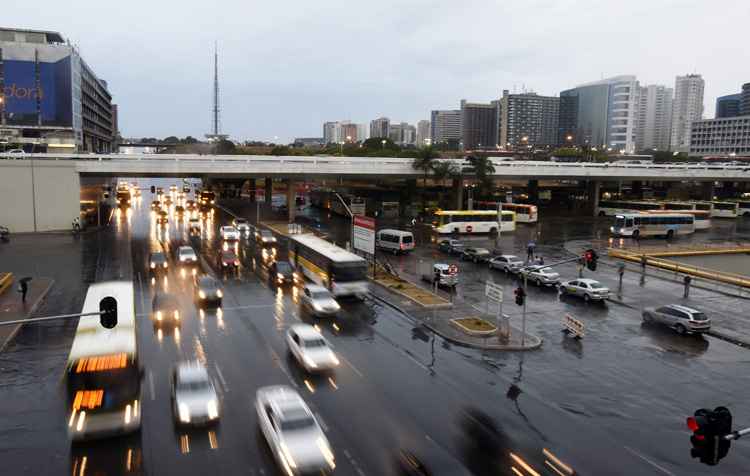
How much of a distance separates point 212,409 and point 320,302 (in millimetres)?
14072

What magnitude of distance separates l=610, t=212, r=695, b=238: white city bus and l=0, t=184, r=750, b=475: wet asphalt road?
37.9m

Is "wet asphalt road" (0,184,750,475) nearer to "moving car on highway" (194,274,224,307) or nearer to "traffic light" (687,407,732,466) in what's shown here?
"moving car on highway" (194,274,224,307)

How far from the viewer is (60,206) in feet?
214

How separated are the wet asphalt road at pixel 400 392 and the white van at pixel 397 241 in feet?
63.2

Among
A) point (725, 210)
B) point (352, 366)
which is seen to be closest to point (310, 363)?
point (352, 366)

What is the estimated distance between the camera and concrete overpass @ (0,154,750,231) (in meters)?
63.0

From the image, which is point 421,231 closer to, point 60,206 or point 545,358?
point 60,206

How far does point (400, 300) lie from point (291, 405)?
19990 millimetres

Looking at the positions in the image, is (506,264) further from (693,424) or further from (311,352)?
(693,424)

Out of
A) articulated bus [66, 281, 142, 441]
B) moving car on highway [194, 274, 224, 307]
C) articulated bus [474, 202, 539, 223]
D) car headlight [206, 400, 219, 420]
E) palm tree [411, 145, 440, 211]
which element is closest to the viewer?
articulated bus [66, 281, 142, 441]

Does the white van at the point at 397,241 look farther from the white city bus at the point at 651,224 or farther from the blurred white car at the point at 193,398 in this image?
the blurred white car at the point at 193,398

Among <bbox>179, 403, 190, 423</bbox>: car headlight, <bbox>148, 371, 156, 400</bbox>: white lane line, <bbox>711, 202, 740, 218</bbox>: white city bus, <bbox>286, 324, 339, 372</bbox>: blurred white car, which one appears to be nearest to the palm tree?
<bbox>711, 202, 740, 218</bbox>: white city bus

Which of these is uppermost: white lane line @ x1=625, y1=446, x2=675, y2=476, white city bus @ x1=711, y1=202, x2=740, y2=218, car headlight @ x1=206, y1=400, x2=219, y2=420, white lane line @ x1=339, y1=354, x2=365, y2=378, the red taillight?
the red taillight

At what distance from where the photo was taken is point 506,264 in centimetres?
4722
